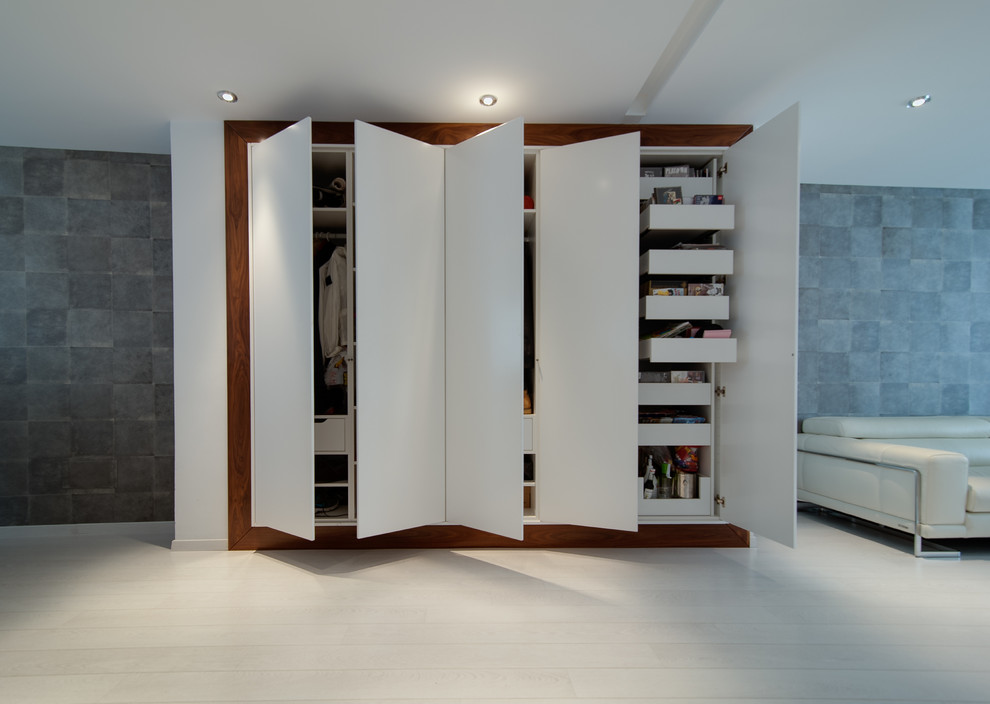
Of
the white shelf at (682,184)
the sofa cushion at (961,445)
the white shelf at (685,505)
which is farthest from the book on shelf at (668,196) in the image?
the sofa cushion at (961,445)

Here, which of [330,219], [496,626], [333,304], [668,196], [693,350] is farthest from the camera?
[330,219]

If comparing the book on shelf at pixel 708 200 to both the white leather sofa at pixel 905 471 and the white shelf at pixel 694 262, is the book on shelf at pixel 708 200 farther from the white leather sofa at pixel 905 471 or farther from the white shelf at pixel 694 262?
the white leather sofa at pixel 905 471

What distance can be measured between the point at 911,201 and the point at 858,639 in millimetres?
3503

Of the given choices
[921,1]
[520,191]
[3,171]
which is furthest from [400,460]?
[3,171]

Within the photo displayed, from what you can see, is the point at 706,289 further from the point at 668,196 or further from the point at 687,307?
the point at 668,196

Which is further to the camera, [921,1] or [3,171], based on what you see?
[3,171]

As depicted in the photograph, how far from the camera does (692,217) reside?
2736 millimetres

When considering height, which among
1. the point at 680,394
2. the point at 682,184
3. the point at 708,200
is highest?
the point at 682,184

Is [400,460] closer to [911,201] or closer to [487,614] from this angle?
[487,614]

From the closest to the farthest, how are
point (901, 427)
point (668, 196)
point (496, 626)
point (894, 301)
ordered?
point (496, 626) < point (668, 196) < point (901, 427) < point (894, 301)

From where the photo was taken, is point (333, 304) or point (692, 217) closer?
point (692, 217)

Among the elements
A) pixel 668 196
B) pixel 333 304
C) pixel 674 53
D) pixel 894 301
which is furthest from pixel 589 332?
pixel 894 301

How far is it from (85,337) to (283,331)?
170 cm

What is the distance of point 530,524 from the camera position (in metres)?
2.85
